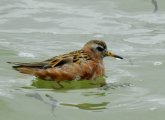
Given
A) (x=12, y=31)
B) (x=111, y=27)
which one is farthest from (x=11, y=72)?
(x=111, y=27)

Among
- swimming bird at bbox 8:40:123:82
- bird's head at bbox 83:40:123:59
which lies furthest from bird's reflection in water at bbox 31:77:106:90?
bird's head at bbox 83:40:123:59

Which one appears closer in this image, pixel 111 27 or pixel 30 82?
pixel 30 82

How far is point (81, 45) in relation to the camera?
511 inches

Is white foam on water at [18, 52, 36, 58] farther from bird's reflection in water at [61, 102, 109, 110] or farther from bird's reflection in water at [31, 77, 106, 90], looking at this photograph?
bird's reflection in water at [61, 102, 109, 110]

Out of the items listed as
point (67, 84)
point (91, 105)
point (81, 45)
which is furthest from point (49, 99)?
point (81, 45)

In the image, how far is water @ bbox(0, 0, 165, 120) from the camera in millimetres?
9117

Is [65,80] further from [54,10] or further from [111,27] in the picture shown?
[54,10]

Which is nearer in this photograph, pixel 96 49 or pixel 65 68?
pixel 65 68

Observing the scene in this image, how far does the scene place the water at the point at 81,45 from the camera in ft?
29.9

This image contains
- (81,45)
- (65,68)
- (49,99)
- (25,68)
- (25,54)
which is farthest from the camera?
(81,45)

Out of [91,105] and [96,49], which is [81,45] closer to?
[96,49]

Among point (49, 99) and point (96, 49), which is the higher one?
point (96, 49)

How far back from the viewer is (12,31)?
13633mm

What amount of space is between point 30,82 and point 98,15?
4.83 m
